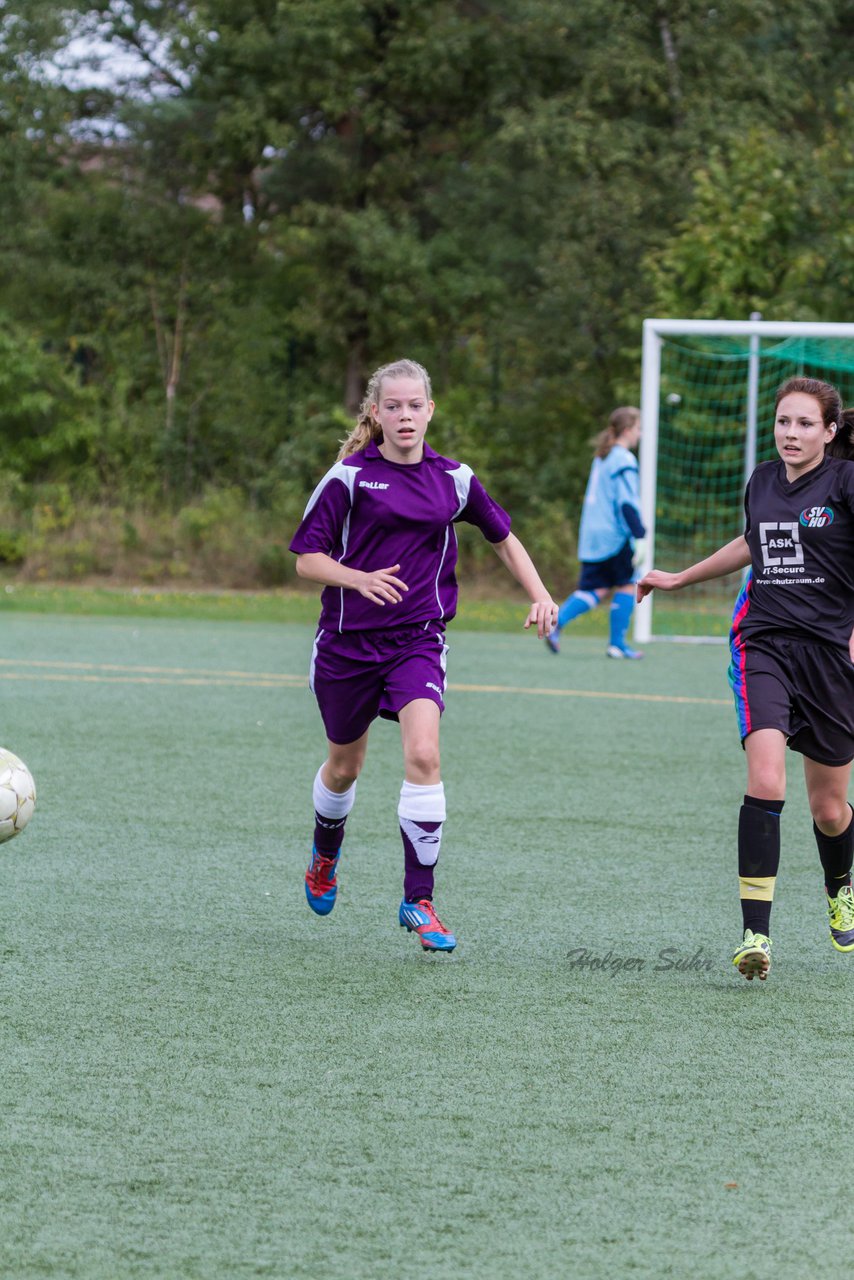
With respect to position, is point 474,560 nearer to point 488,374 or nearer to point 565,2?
point 488,374

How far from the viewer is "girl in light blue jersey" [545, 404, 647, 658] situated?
1301cm

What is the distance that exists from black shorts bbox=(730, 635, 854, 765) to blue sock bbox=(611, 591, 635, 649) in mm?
8711

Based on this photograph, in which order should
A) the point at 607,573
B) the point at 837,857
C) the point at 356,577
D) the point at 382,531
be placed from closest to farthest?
the point at 356,577 → the point at 837,857 → the point at 382,531 → the point at 607,573

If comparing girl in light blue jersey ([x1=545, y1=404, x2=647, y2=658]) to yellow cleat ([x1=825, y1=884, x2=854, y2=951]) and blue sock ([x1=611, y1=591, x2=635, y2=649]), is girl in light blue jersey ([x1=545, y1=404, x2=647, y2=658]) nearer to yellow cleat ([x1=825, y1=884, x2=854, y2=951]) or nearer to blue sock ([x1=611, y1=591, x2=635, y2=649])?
blue sock ([x1=611, y1=591, x2=635, y2=649])

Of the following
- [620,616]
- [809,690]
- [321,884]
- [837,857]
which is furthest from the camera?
[620,616]

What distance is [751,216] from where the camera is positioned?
2114cm

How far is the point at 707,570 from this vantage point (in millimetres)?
5102

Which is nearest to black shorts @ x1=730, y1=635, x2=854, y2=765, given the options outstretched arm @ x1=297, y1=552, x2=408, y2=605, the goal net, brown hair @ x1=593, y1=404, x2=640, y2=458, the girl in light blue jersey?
outstretched arm @ x1=297, y1=552, x2=408, y2=605

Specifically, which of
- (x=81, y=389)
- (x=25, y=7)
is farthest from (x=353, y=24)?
(x=81, y=389)

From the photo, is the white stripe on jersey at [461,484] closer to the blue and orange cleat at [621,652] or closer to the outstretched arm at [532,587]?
the outstretched arm at [532,587]

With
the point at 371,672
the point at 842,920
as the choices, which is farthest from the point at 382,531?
the point at 842,920

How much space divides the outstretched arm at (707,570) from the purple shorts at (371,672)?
690mm

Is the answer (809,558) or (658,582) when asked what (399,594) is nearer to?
(658,582)

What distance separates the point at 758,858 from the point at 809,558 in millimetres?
845
